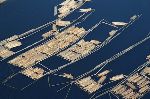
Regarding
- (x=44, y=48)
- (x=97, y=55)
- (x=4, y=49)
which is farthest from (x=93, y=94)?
(x=4, y=49)

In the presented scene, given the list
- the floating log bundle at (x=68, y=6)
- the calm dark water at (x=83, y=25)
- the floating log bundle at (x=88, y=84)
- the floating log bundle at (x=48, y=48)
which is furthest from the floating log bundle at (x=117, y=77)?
the floating log bundle at (x=68, y=6)

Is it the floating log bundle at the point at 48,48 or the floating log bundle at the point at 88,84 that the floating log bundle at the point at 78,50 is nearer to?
the floating log bundle at the point at 48,48

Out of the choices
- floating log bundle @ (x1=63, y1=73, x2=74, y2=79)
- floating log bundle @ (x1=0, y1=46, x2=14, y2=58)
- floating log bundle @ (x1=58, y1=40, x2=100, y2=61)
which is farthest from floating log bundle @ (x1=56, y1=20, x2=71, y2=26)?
floating log bundle @ (x1=63, y1=73, x2=74, y2=79)

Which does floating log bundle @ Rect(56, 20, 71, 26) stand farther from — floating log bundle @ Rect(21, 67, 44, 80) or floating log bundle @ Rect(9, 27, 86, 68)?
floating log bundle @ Rect(21, 67, 44, 80)

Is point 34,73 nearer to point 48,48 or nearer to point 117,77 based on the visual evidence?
point 48,48

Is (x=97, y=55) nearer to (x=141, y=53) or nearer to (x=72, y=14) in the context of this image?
(x=141, y=53)

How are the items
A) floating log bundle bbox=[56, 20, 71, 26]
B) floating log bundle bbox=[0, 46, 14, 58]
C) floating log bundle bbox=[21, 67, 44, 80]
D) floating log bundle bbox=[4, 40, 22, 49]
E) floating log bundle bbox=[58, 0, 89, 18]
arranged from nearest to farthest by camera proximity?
floating log bundle bbox=[21, 67, 44, 80]
floating log bundle bbox=[0, 46, 14, 58]
floating log bundle bbox=[4, 40, 22, 49]
floating log bundle bbox=[56, 20, 71, 26]
floating log bundle bbox=[58, 0, 89, 18]
